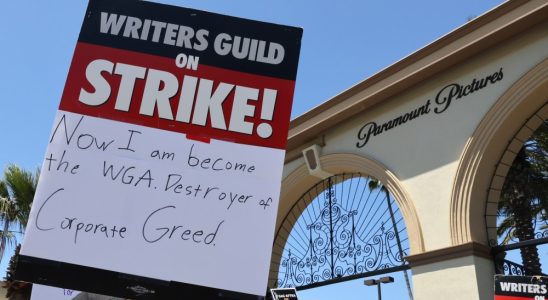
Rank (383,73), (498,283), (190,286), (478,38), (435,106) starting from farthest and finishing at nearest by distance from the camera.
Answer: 1. (383,73)
2. (435,106)
3. (478,38)
4. (498,283)
5. (190,286)

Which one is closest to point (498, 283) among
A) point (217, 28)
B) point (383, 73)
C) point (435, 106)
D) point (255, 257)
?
point (255, 257)

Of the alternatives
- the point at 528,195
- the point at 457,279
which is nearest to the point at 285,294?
the point at 457,279

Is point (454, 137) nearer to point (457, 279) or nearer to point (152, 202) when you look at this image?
point (457, 279)

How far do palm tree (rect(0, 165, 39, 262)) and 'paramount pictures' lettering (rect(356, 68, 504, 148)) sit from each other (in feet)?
25.6

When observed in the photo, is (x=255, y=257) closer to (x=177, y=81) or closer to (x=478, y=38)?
(x=177, y=81)

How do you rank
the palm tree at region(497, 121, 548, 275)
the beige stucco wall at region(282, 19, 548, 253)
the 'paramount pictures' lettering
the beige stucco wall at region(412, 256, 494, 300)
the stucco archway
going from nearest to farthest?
1. the beige stucco wall at region(412, 256, 494, 300)
2. the stucco archway
3. the beige stucco wall at region(282, 19, 548, 253)
4. the 'paramount pictures' lettering
5. the palm tree at region(497, 121, 548, 275)

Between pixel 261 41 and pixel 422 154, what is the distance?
241 inches

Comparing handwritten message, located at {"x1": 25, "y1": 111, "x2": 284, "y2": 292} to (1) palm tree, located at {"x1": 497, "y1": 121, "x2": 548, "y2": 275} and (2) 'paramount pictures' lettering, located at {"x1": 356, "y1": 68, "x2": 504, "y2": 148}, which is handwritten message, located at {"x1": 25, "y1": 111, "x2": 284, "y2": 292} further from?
(1) palm tree, located at {"x1": 497, "y1": 121, "x2": 548, "y2": 275}

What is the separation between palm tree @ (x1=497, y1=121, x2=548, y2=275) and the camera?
367 inches

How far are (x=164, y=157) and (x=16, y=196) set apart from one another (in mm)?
12174

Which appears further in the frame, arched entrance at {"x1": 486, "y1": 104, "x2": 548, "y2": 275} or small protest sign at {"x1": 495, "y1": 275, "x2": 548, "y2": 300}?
arched entrance at {"x1": 486, "y1": 104, "x2": 548, "y2": 275}

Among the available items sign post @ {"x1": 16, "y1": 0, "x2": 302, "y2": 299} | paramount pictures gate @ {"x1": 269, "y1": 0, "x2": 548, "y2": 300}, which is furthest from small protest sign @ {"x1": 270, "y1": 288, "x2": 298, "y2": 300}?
sign post @ {"x1": 16, "y1": 0, "x2": 302, "y2": 299}

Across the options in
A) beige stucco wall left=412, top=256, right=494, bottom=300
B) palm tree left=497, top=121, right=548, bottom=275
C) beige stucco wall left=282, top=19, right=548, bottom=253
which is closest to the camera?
beige stucco wall left=412, top=256, right=494, bottom=300

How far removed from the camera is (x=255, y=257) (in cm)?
210
